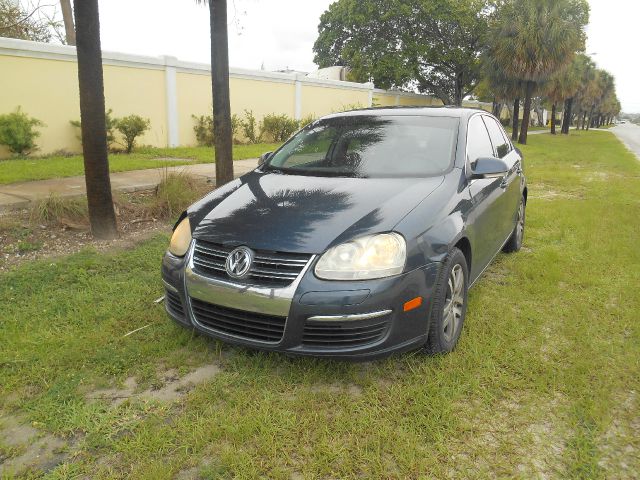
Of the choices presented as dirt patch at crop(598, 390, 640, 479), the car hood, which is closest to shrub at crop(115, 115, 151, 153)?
the car hood

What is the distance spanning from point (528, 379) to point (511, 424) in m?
0.47

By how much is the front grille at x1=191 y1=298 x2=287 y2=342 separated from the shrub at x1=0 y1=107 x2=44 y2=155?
9.85 m

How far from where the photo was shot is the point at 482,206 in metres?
3.64

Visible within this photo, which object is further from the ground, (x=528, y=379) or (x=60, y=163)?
(x=60, y=163)

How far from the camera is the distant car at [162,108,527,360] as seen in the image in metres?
2.55

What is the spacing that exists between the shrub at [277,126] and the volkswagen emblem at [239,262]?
15.9 meters

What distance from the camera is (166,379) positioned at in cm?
285

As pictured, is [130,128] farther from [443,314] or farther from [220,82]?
[443,314]

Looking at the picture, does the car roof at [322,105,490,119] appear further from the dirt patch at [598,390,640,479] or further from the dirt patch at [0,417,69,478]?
the dirt patch at [0,417,69,478]

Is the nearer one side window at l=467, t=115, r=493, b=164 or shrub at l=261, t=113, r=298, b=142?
side window at l=467, t=115, r=493, b=164

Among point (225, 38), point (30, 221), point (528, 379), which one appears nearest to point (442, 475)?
point (528, 379)

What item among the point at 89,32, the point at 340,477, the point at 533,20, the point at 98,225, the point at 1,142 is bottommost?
the point at 340,477

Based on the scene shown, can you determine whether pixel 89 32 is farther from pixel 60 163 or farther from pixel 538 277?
pixel 60 163

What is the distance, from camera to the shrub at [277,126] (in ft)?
59.0
